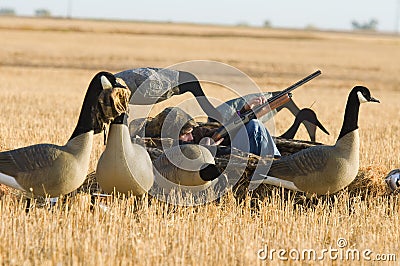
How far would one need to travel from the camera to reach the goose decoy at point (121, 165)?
20.3ft

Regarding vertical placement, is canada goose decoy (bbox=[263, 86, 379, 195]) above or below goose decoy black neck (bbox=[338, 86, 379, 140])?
below

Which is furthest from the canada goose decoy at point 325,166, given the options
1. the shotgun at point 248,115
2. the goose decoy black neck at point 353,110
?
the shotgun at point 248,115

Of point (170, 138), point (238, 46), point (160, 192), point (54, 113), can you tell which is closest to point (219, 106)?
point (170, 138)

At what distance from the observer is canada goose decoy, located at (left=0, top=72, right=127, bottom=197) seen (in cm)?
588

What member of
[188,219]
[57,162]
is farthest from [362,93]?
[57,162]

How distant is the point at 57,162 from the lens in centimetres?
588

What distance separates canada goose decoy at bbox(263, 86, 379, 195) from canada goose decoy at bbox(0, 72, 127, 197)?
6.44ft

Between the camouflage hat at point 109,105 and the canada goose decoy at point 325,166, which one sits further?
the canada goose decoy at point 325,166

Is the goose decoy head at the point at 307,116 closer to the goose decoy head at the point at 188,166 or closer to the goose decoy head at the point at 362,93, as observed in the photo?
the goose decoy head at the point at 362,93

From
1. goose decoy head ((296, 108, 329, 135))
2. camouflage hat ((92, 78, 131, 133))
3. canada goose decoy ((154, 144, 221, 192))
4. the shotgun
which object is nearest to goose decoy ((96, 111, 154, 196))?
camouflage hat ((92, 78, 131, 133))

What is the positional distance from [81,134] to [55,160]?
13.5 inches

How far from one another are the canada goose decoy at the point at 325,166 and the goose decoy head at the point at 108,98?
184cm

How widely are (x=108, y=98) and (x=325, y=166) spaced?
2267mm

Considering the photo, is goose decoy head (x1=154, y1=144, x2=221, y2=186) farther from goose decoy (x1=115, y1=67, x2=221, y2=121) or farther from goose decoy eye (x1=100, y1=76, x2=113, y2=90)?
goose decoy eye (x1=100, y1=76, x2=113, y2=90)
